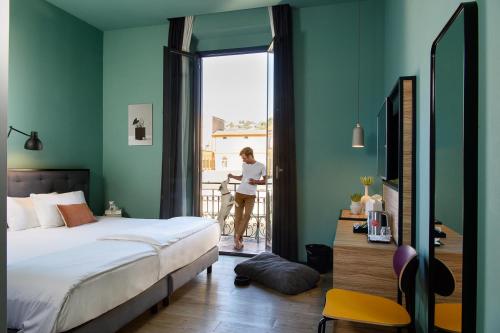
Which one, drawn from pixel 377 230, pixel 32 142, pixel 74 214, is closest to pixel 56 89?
pixel 32 142


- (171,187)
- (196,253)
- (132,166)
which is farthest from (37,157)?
(196,253)

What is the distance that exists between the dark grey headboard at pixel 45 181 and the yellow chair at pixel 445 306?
392 cm

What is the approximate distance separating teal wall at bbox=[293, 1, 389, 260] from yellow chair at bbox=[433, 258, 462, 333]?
2745mm

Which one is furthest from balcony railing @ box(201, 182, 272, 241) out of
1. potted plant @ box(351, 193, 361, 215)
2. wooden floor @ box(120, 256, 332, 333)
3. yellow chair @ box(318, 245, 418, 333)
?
yellow chair @ box(318, 245, 418, 333)

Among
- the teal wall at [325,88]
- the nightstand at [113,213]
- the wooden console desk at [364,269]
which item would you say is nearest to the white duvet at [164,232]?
the wooden console desk at [364,269]

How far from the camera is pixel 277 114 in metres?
4.38

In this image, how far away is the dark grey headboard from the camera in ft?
12.1

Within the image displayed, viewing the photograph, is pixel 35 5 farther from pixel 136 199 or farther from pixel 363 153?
pixel 363 153

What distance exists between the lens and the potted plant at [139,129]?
504 cm

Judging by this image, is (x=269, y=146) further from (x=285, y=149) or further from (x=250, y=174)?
(x=250, y=174)

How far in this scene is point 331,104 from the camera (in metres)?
4.32

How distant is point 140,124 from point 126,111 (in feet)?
1.00

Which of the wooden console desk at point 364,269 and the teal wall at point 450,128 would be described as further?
the wooden console desk at point 364,269

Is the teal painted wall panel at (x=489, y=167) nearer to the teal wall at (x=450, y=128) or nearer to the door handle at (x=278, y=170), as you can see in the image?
the teal wall at (x=450, y=128)
